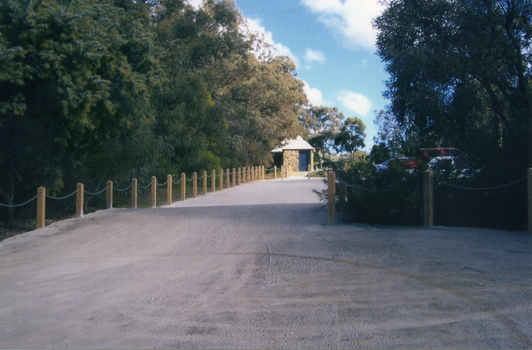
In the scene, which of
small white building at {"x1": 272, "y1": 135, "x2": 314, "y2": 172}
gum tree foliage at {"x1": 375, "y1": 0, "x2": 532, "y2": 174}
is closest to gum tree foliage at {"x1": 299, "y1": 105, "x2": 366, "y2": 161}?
small white building at {"x1": 272, "y1": 135, "x2": 314, "y2": 172}

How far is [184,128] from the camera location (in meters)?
25.8

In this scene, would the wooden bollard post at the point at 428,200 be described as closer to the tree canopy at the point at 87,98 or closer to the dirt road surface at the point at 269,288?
the dirt road surface at the point at 269,288

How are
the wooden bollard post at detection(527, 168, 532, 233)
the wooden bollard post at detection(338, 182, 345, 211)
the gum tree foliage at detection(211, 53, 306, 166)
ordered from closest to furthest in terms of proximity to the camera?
1. the wooden bollard post at detection(527, 168, 532, 233)
2. the wooden bollard post at detection(338, 182, 345, 211)
3. the gum tree foliage at detection(211, 53, 306, 166)

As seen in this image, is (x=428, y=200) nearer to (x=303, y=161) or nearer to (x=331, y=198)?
(x=331, y=198)

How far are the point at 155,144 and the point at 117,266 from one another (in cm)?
1303

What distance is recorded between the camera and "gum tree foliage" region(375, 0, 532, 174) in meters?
13.2

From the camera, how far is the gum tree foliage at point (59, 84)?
12.4 m

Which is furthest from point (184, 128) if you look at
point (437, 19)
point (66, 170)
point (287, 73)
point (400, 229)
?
point (287, 73)

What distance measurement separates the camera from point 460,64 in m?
13.3

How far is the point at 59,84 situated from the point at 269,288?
923 cm

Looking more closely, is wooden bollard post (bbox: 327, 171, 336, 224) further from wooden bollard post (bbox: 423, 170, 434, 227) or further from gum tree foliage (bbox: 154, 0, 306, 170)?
gum tree foliage (bbox: 154, 0, 306, 170)

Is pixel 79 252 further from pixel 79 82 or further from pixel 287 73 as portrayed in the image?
pixel 287 73

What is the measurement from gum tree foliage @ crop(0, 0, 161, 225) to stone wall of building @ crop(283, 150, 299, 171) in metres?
35.4

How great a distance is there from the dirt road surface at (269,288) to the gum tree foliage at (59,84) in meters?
3.73
